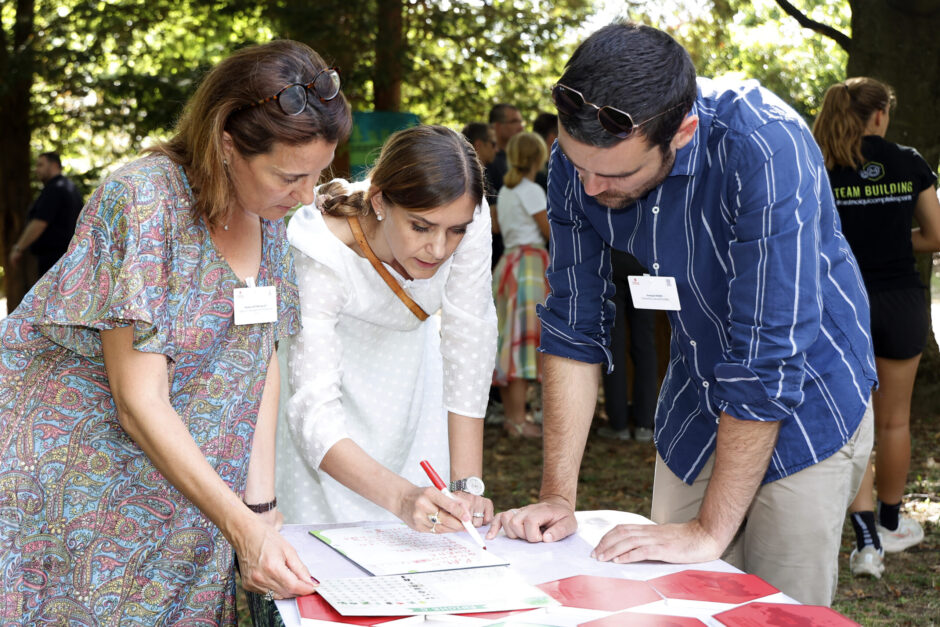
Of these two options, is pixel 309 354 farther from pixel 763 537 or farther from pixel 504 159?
pixel 504 159

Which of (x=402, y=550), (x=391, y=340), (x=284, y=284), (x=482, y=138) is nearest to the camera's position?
(x=402, y=550)

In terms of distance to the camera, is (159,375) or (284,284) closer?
(159,375)

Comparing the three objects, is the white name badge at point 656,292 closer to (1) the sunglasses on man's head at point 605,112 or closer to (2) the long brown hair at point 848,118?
(1) the sunglasses on man's head at point 605,112

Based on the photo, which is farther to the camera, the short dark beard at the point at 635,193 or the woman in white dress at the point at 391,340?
the woman in white dress at the point at 391,340

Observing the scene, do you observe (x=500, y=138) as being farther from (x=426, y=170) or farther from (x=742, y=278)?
(x=742, y=278)

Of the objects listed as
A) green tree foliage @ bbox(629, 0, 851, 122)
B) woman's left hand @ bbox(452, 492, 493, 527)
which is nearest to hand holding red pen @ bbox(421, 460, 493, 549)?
woman's left hand @ bbox(452, 492, 493, 527)

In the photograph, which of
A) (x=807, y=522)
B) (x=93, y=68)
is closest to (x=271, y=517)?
(x=807, y=522)

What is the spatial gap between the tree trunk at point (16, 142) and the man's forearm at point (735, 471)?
815 centimetres

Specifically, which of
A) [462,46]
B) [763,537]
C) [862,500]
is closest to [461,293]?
[763,537]

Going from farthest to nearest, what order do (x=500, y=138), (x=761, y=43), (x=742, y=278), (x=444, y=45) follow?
1. (x=761, y=43)
2. (x=444, y=45)
3. (x=500, y=138)
4. (x=742, y=278)

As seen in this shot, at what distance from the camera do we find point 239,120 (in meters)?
1.53

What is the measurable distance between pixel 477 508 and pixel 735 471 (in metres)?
0.50

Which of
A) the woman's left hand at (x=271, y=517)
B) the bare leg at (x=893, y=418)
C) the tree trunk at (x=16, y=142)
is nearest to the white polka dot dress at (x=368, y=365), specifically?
the woman's left hand at (x=271, y=517)

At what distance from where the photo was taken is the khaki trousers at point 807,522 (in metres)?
1.59
